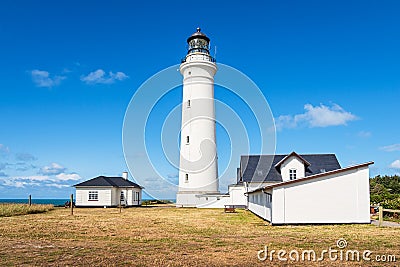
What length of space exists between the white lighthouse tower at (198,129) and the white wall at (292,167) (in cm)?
678

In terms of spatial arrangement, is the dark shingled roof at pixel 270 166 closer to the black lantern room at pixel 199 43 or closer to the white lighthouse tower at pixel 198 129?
the white lighthouse tower at pixel 198 129

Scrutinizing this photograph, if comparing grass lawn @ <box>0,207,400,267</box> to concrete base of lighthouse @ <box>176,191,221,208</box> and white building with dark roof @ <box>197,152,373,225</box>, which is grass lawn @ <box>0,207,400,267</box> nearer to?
white building with dark roof @ <box>197,152,373,225</box>

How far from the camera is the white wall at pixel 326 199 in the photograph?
56.6 feet

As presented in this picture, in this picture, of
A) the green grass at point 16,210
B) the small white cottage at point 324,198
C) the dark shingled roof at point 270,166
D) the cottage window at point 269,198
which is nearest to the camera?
the small white cottage at point 324,198

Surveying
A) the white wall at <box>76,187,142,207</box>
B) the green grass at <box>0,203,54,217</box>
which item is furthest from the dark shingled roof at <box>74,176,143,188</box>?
the green grass at <box>0,203,54,217</box>

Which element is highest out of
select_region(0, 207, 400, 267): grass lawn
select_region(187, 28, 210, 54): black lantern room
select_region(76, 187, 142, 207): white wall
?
select_region(187, 28, 210, 54): black lantern room

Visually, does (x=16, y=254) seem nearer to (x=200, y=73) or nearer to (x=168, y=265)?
(x=168, y=265)

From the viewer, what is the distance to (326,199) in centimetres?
1739

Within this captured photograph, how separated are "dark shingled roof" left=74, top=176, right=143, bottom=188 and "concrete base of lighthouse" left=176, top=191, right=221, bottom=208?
23.3ft

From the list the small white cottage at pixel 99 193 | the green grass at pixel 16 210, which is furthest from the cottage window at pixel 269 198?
the small white cottage at pixel 99 193

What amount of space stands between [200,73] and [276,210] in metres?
19.6

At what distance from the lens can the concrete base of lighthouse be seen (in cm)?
3381

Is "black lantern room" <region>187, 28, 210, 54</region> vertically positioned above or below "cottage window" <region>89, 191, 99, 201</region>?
above

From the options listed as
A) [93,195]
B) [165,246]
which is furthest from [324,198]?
[93,195]
